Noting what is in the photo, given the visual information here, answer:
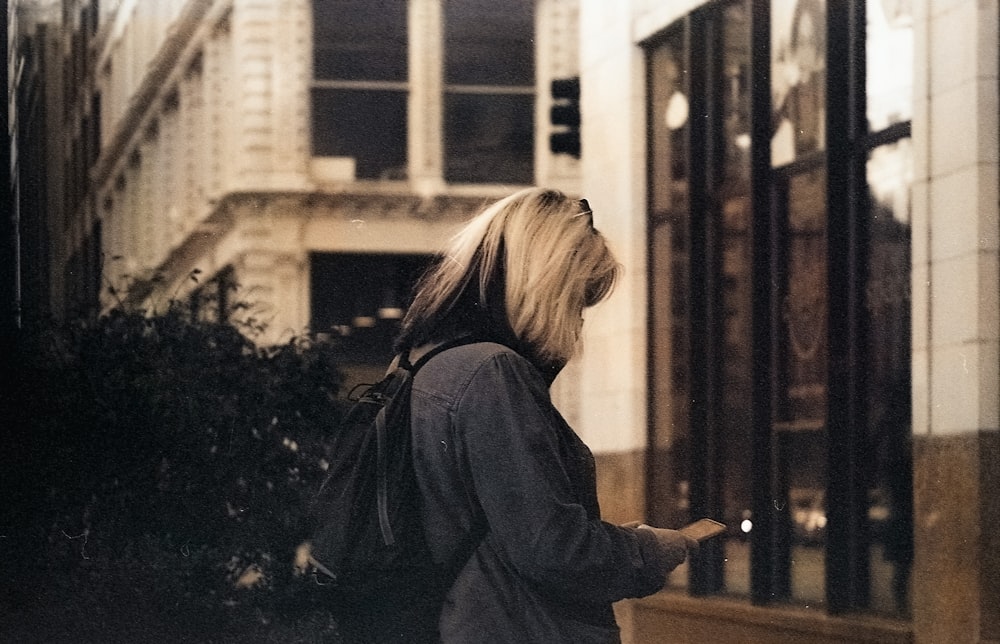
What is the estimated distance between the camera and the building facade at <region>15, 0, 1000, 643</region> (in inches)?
199

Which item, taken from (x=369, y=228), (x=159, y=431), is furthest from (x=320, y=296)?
(x=159, y=431)

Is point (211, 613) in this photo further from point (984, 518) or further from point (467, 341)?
point (984, 518)

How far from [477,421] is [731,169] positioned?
147 inches

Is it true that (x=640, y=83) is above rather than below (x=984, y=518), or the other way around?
above

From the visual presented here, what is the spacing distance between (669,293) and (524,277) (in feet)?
9.73

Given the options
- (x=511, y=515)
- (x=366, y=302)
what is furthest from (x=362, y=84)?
(x=511, y=515)

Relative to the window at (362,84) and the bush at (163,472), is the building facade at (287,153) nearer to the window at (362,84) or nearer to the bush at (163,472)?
the window at (362,84)

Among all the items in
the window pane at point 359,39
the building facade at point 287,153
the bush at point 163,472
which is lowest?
the bush at point 163,472

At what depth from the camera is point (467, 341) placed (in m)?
3.24

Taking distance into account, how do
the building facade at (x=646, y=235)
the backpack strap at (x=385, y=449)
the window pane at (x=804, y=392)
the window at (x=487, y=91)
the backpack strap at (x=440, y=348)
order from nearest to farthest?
the backpack strap at (x=385, y=449) → the backpack strap at (x=440, y=348) → the building facade at (x=646, y=235) → the window at (x=487, y=91) → the window pane at (x=804, y=392)

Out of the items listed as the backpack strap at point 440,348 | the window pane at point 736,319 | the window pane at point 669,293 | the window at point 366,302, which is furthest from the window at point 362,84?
the backpack strap at point 440,348

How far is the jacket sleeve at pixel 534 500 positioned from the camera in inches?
118

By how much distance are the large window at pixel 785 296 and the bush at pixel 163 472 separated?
1645 mm

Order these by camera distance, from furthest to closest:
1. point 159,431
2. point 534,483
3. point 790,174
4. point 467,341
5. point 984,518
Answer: point 790,174 < point 159,431 < point 984,518 < point 467,341 < point 534,483
